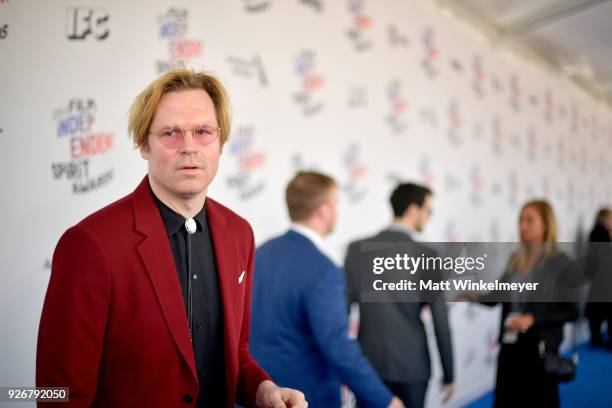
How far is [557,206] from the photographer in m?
5.11

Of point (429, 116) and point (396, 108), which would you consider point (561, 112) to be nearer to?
point (429, 116)

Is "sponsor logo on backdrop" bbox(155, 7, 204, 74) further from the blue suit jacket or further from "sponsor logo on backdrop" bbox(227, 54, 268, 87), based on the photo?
the blue suit jacket

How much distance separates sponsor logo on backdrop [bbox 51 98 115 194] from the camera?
134 centimetres

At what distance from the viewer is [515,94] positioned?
13.9 feet

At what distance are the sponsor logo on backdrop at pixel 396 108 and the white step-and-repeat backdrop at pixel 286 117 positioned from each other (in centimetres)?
1

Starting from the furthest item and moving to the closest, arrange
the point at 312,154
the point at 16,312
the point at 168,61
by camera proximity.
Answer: the point at 312,154 < the point at 168,61 < the point at 16,312

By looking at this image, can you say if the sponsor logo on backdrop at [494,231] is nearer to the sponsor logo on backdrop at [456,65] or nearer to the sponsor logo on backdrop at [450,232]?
the sponsor logo on backdrop at [450,232]

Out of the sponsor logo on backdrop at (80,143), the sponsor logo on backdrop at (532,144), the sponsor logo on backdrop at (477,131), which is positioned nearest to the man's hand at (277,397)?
the sponsor logo on backdrop at (80,143)

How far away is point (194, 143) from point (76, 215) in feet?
2.51

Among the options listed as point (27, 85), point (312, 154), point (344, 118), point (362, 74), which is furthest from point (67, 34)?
point (362, 74)

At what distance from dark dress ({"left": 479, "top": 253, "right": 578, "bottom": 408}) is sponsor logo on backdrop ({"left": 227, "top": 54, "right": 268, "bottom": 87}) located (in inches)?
66.1

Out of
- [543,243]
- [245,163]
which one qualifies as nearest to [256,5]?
[245,163]

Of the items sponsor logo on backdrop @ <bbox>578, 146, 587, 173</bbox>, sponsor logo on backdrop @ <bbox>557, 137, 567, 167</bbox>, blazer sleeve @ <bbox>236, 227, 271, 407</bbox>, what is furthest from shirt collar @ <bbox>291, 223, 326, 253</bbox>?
sponsor logo on backdrop @ <bbox>578, 146, 587, 173</bbox>

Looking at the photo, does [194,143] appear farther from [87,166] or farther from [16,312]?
[16,312]
